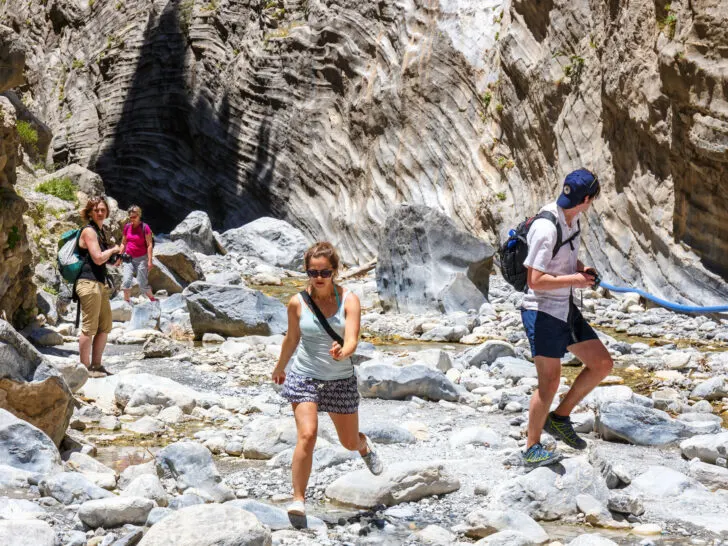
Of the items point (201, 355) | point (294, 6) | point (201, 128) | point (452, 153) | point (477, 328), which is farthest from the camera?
point (201, 128)

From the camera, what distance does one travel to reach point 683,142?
1223cm

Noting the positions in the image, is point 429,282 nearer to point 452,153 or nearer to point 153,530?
point 452,153

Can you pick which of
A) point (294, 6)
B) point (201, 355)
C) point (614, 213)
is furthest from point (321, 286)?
point (294, 6)

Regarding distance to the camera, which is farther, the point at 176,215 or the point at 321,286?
the point at 176,215

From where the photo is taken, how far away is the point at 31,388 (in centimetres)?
523

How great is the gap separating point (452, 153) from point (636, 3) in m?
7.55

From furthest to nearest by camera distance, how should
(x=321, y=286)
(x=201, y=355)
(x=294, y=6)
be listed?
(x=294, y=6), (x=201, y=355), (x=321, y=286)

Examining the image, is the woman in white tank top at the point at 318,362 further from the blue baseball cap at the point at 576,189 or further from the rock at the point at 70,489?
the blue baseball cap at the point at 576,189

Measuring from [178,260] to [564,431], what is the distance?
11.8 meters

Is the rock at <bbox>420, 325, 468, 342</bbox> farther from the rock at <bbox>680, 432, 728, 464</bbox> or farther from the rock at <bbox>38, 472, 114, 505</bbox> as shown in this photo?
the rock at <bbox>38, 472, 114, 505</bbox>

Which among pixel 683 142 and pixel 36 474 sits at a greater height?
pixel 683 142

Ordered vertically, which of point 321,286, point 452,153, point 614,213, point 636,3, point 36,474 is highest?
point 636,3

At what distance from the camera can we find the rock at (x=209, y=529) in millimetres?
3408

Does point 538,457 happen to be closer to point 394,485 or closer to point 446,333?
point 394,485
